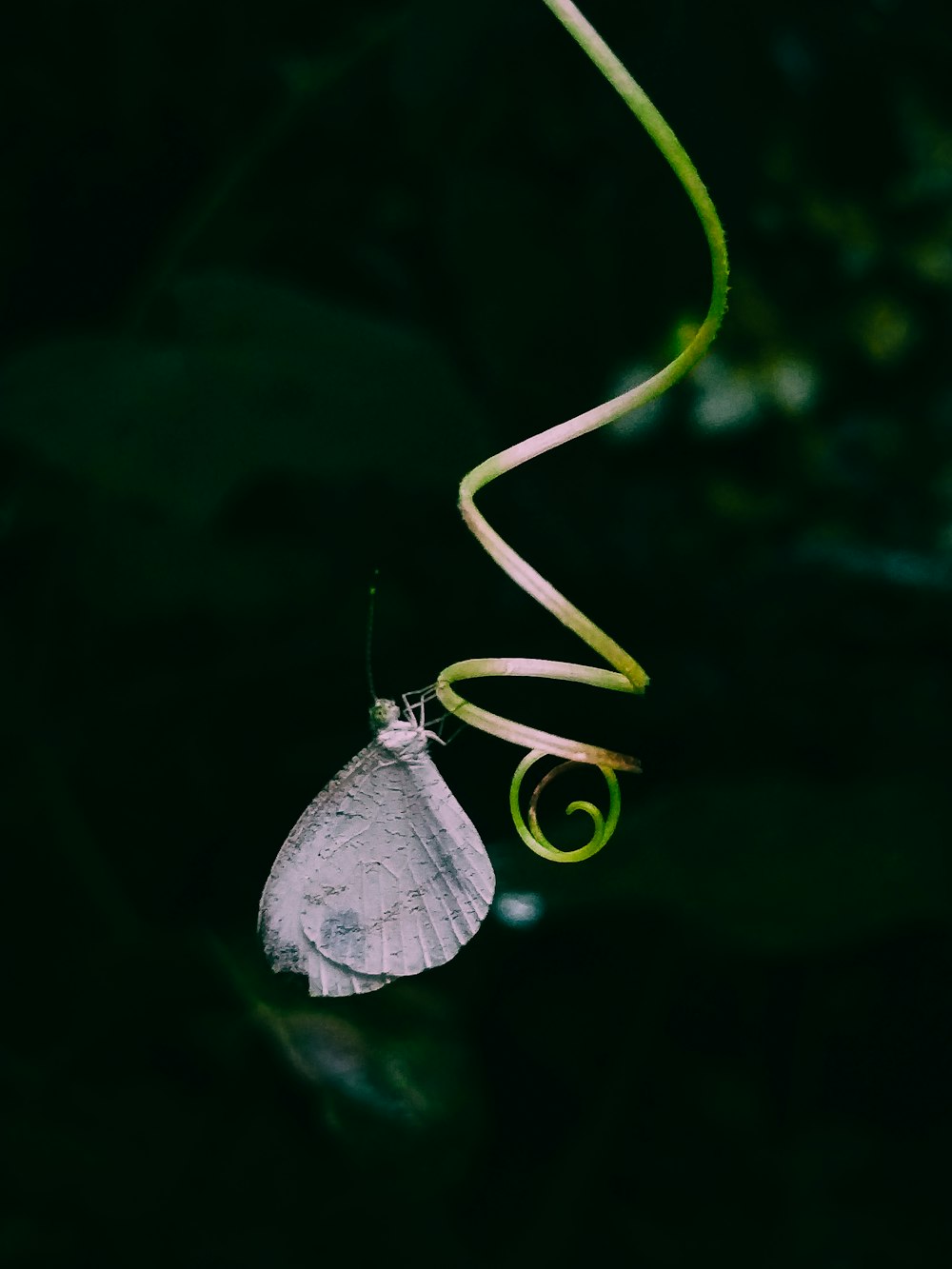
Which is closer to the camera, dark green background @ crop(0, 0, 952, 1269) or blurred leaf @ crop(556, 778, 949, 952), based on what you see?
blurred leaf @ crop(556, 778, 949, 952)

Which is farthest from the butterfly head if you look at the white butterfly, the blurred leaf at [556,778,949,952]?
the blurred leaf at [556,778,949,952]

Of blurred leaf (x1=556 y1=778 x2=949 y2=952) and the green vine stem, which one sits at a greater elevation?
the green vine stem

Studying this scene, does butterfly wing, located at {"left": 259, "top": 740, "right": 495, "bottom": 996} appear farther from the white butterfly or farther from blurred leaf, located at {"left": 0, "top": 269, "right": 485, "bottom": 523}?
blurred leaf, located at {"left": 0, "top": 269, "right": 485, "bottom": 523}

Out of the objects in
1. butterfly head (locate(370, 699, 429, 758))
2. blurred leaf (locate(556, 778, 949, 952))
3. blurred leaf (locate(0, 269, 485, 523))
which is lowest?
blurred leaf (locate(556, 778, 949, 952))

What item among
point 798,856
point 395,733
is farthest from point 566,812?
point 798,856

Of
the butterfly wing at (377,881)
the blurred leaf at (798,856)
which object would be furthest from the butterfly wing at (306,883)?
the blurred leaf at (798,856)

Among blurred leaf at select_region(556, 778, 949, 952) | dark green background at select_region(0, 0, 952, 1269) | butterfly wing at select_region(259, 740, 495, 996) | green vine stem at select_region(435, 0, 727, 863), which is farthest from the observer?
dark green background at select_region(0, 0, 952, 1269)

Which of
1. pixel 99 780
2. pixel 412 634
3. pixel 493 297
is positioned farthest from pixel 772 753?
pixel 99 780
